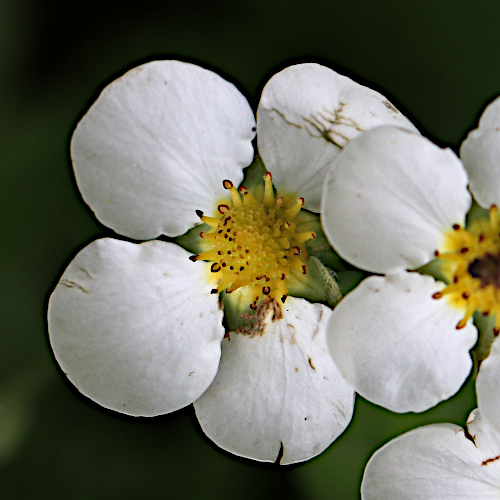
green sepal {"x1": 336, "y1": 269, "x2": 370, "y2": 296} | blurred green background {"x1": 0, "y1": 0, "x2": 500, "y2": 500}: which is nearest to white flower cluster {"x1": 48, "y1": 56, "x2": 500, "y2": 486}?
green sepal {"x1": 336, "y1": 269, "x2": 370, "y2": 296}

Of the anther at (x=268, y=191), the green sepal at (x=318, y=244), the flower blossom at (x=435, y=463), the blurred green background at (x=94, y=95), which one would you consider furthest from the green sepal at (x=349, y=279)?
the blurred green background at (x=94, y=95)

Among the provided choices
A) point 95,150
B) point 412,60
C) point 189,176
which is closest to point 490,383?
point 189,176

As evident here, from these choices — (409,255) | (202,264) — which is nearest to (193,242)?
(202,264)

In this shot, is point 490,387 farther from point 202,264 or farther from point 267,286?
point 202,264

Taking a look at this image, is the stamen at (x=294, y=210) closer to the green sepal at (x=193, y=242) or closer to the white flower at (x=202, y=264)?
the white flower at (x=202, y=264)

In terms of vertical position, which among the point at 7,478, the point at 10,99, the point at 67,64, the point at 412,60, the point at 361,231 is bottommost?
the point at 7,478

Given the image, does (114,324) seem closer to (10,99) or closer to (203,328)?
(203,328)
